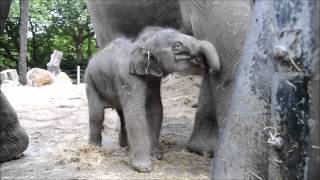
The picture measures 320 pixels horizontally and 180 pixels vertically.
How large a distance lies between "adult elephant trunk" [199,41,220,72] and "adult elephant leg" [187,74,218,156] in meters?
0.68

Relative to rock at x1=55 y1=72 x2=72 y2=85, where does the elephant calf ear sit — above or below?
above

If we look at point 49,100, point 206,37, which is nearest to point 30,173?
point 206,37

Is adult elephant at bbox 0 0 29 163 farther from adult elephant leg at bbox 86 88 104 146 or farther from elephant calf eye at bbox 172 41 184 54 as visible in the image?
elephant calf eye at bbox 172 41 184 54

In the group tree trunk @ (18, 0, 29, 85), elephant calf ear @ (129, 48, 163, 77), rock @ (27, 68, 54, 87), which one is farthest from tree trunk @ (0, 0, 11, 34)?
tree trunk @ (18, 0, 29, 85)

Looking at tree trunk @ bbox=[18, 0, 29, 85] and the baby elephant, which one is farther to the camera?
tree trunk @ bbox=[18, 0, 29, 85]

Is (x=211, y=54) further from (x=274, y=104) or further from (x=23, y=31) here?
(x=23, y=31)

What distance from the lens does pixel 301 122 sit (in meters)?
2.10

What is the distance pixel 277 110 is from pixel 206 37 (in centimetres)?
114

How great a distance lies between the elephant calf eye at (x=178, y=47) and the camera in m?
3.04

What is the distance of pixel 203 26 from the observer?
10.7ft

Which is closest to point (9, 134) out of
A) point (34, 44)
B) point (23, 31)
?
point (23, 31)

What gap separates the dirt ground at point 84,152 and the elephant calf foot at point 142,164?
0.10ft

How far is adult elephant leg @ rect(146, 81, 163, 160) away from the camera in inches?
136

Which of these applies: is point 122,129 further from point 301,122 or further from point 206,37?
point 301,122
